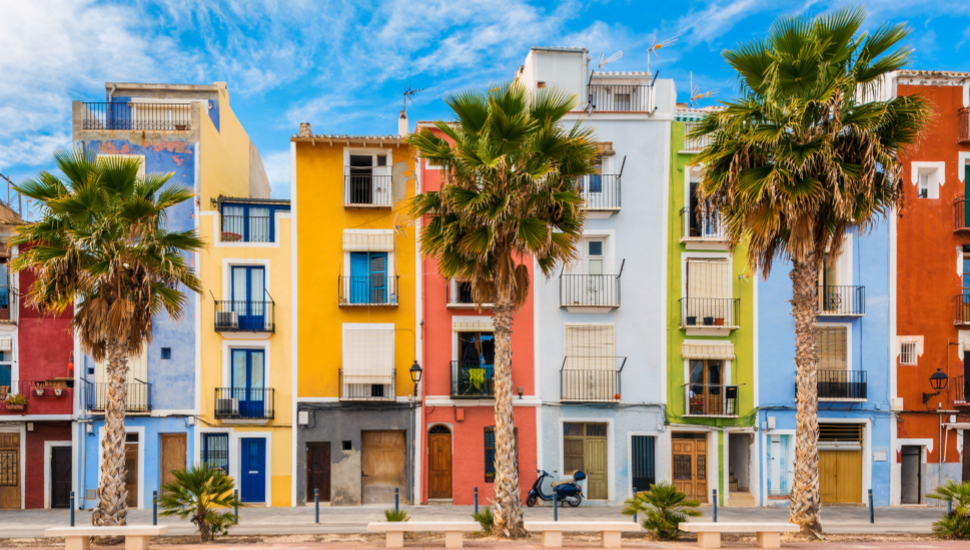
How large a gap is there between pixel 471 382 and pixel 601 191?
750cm

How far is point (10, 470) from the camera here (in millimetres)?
22906

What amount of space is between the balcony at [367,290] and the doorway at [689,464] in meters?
10.3

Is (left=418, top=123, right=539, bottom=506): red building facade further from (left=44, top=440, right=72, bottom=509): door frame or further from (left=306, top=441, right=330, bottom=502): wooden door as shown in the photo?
(left=44, top=440, right=72, bottom=509): door frame

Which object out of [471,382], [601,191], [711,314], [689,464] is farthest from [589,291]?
[689,464]

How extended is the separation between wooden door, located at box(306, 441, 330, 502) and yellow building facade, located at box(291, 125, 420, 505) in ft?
0.10

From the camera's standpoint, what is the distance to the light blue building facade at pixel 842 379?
23.0 meters

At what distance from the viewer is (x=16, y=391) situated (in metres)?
22.6

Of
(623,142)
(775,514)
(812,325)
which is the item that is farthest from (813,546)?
(623,142)

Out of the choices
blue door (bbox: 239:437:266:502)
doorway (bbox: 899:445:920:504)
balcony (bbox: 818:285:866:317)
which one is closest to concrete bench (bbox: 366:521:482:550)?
blue door (bbox: 239:437:266:502)

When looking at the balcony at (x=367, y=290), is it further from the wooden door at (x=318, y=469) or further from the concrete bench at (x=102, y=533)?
the concrete bench at (x=102, y=533)

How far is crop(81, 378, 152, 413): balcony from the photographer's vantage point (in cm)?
2247

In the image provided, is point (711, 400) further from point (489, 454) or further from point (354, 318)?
point (354, 318)

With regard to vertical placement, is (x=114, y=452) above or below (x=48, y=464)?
above

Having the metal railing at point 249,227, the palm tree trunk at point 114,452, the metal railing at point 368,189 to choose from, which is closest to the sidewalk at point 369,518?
the palm tree trunk at point 114,452
